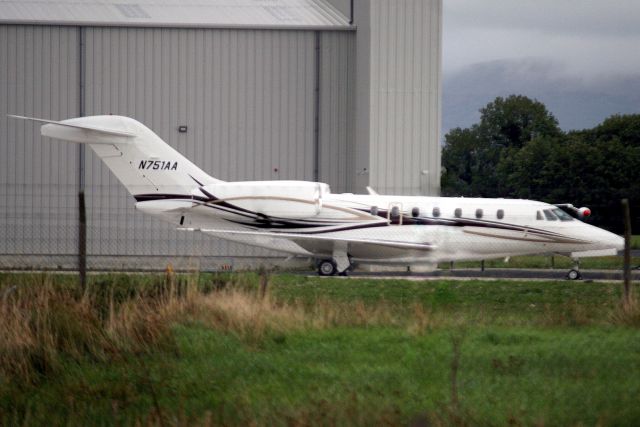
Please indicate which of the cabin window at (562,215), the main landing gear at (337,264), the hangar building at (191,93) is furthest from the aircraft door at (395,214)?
the hangar building at (191,93)

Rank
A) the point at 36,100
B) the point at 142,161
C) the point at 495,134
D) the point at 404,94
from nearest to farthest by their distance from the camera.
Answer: the point at 142,161, the point at 404,94, the point at 36,100, the point at 495,134

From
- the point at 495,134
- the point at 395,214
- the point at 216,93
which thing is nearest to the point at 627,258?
the point at 395,214

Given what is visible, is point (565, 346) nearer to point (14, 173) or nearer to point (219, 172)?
point (219, 172)

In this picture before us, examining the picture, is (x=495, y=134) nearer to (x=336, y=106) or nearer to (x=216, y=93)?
(x=336, y=106)

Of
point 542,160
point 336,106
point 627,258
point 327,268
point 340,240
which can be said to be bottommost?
point 327,268

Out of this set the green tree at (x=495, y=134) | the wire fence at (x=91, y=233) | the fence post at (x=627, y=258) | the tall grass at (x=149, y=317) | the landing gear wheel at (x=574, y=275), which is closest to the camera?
the tall grass at (x=149, y=317)

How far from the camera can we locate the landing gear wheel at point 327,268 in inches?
1014

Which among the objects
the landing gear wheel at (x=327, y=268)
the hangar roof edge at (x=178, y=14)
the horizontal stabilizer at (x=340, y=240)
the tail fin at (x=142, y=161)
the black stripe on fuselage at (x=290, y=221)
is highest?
the hangar roof edge at (x=178, y=14)

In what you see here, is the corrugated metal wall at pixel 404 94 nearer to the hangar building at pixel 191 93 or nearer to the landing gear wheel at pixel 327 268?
the hangar building at pixel 191 93

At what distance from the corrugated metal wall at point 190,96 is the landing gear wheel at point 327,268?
611cm

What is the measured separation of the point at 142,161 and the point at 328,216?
192 inches

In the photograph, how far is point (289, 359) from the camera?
10.3 metres

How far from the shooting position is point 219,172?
A: 3161 centimetres

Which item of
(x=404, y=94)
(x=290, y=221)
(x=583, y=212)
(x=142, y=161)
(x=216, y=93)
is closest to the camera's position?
(x=583, y=212)
